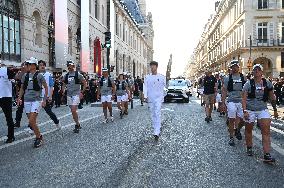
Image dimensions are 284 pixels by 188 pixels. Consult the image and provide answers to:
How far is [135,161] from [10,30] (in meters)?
14.5

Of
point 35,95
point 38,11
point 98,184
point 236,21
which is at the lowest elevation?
point 98,184

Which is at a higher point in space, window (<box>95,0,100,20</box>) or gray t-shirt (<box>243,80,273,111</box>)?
window (<box>95,0,100,20</box>)

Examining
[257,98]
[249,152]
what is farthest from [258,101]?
[249,152]

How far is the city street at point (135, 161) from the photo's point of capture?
16.8 ft

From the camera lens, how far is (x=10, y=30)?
19000 millimetres

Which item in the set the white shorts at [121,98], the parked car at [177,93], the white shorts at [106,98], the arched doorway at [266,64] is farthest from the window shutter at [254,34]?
the white shorts at [106,98]

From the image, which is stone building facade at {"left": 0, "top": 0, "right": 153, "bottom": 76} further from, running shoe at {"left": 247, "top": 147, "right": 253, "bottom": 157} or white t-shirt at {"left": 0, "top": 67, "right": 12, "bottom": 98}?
running shoe at {"left": 247, "top": 147, "right": 253, "bottom": 157}

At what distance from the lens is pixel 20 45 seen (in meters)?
20.0

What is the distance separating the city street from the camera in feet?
16.8

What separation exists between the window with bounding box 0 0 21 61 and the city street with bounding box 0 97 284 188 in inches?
371

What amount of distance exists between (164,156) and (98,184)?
2.11m

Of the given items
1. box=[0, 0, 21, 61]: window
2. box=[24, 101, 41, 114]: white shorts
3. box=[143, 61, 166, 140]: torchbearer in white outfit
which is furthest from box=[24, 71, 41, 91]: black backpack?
box=[0, 0, 21, 61]: window

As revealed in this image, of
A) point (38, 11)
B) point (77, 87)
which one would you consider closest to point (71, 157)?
point (77, 87)

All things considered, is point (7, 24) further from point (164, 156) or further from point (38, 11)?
point (164, 156)
